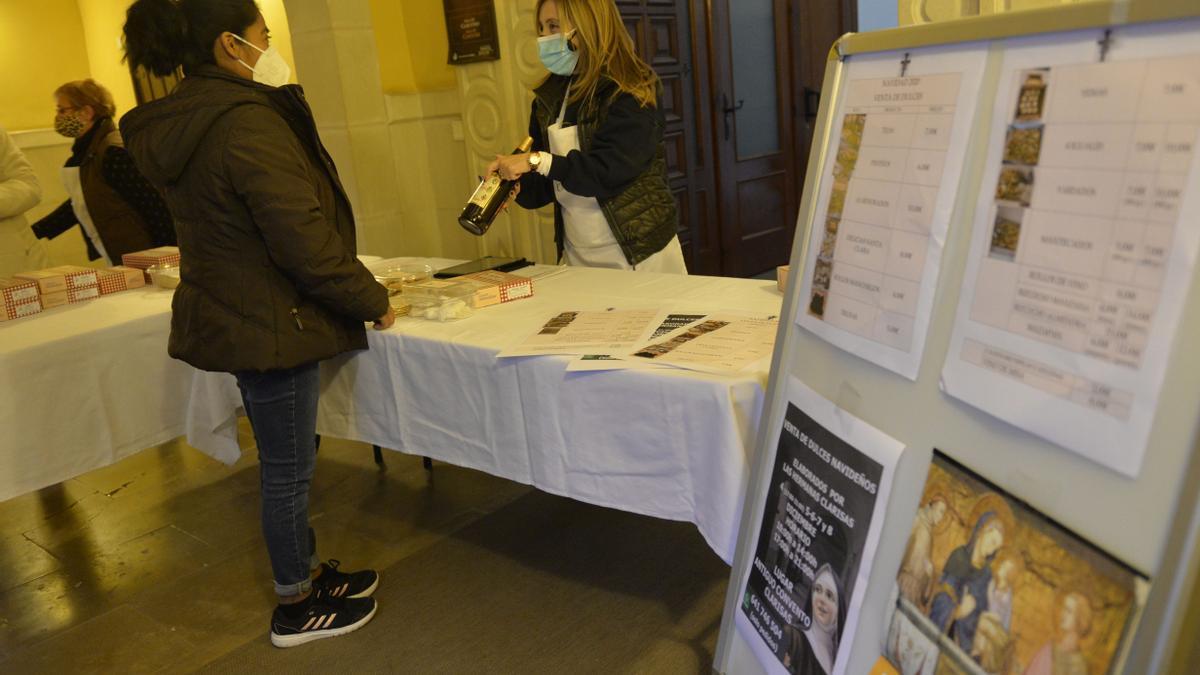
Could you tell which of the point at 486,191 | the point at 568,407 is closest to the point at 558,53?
the point at 486,191

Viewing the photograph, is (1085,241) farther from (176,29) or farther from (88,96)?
(88,96)

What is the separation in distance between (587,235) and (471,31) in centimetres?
212

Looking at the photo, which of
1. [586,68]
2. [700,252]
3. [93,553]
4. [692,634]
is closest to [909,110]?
[692,634]

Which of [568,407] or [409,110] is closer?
[568,407]

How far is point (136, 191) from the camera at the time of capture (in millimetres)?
4047

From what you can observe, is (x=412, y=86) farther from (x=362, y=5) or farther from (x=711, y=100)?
(x=711, y=100)

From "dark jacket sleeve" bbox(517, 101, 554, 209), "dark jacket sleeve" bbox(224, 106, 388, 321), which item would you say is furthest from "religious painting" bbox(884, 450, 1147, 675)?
→ "dark jacket sleeve" bbox(517, 101, 554, 209)

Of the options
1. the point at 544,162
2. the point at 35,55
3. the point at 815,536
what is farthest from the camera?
the point at 35,55

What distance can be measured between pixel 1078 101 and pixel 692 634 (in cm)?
171

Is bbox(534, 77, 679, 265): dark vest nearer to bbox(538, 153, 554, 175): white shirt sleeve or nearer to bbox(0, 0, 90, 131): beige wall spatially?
bbox(538, 153, 554, 175): white shirt sleeve

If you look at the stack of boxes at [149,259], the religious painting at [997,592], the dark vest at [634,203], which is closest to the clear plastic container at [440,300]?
the dark vest at [634,203]

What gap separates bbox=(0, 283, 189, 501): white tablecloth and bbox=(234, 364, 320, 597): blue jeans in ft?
2.19

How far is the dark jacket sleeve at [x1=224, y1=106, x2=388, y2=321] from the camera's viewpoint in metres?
1.91

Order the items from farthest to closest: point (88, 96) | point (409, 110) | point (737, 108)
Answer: point (737, 108) < point (409, 110) < point (88, 96)
